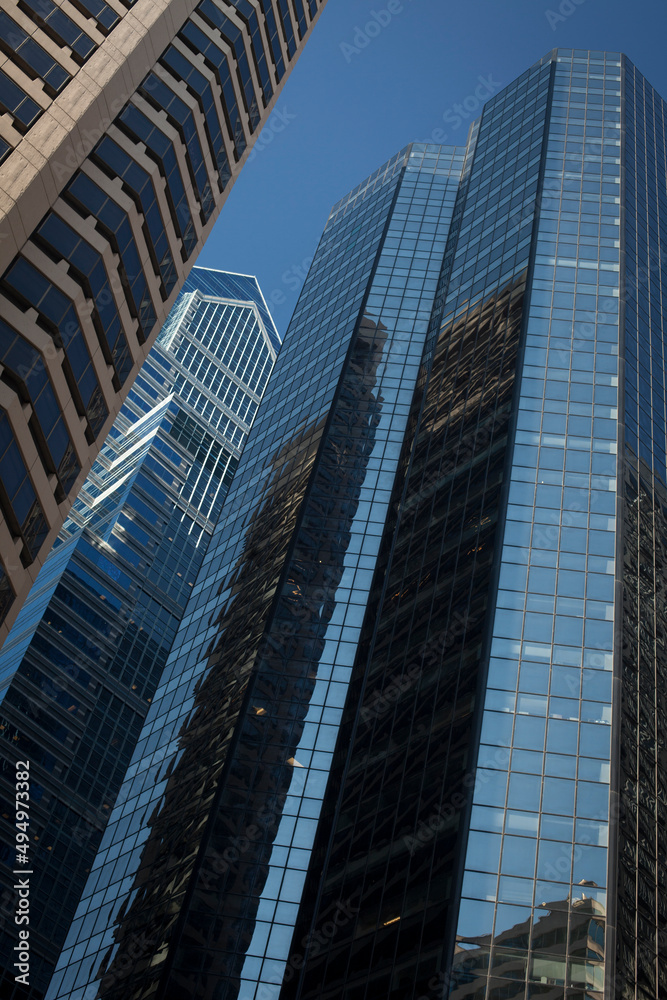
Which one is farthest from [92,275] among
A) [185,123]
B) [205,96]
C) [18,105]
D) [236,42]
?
[236,42]

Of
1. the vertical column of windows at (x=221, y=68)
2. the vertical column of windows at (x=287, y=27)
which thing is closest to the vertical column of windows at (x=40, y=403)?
the vertical column of windows at (x=221, y=68)

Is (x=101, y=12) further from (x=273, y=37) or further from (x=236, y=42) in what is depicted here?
(x=273, y=37)

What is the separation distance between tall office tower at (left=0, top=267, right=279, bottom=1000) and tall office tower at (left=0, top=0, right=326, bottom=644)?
71.1 meters

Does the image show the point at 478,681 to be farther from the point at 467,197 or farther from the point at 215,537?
the point at 467,197

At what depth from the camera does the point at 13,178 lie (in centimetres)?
3347

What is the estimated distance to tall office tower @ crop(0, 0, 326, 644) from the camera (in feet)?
111

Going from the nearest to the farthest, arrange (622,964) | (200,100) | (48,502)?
(48,502), (200,100), (622,964)

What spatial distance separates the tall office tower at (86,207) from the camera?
111 ft

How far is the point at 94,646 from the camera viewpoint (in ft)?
398

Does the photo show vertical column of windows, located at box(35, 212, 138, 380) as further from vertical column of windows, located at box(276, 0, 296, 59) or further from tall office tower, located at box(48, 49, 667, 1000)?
tall office tower, located at box(48, 49, 667, 1000)

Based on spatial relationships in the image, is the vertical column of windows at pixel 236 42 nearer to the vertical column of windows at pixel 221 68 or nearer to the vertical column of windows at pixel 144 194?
the vertical column of windows at pixel 221 68

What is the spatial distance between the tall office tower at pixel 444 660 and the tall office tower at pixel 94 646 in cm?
2468

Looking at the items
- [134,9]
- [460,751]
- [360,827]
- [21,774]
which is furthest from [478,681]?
[21,774]

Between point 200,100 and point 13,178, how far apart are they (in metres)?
14.6
